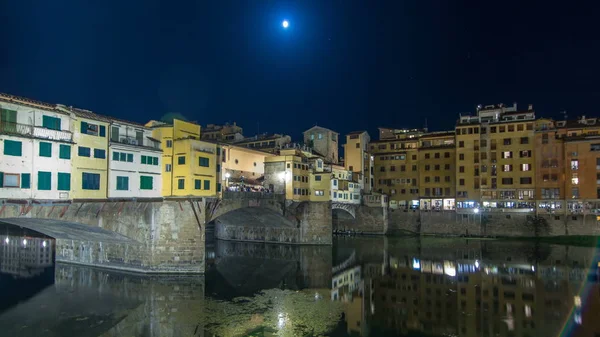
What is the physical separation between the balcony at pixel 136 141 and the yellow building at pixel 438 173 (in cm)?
5138

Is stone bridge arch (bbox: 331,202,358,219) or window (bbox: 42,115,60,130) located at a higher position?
window (bbox: 42,115,60,130)

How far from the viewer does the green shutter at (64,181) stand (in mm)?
31219

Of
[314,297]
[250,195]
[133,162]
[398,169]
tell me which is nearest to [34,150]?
[133,162]

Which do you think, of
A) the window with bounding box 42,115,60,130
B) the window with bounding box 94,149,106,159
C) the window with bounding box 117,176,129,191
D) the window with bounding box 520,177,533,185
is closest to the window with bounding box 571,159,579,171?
the window with bounding box 520,177,533,185

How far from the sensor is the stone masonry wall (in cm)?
3284

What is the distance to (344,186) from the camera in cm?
6950

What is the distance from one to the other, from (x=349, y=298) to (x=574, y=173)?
168 feet

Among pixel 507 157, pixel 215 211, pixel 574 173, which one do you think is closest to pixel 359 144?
pixel 507 157

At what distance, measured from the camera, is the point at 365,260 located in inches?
1861

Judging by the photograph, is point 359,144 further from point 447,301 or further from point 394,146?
point 447,301

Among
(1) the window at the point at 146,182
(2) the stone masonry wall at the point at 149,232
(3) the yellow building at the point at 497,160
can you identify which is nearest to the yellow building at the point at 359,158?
(3) the yellow building at the point at 497,160

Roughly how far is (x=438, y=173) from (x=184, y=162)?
50.6 meters

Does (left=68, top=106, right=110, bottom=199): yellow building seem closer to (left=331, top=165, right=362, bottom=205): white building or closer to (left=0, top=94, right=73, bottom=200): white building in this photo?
(left=0, top=94, right=73, bottom=200): white building

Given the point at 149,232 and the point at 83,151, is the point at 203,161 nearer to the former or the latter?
the point at 149,232
